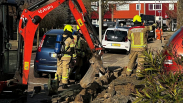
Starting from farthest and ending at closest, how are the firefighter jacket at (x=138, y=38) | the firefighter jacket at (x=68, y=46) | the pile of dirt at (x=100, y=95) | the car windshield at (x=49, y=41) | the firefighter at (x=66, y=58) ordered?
the car windshield at (x=49, y=41) < the firefighter jacket at (x=138, y=38) < the firefighter jacket at (x=68, y=46) < the firefighter at (x=66, y=58) < the pile of dirt at (x=100, y=95)

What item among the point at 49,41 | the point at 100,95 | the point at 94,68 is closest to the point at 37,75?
the point at 49,41

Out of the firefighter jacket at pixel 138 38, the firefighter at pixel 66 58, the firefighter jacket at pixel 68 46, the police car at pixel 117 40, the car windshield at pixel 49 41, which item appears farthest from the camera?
the police car at pixel 117 40

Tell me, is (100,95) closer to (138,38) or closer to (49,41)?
(138,38)

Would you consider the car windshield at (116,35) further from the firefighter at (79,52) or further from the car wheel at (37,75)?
the car wheel at (37,75)

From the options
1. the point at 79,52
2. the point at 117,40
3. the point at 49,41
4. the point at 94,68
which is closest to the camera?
the point at 94,68

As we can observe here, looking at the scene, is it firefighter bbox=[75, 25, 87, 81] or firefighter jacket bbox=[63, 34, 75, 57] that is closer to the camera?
firefighter jacket bbox=[63, 34, 75, 57]

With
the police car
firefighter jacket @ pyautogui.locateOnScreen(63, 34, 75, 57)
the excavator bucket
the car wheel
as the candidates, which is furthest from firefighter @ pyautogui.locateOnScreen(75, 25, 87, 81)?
the police car

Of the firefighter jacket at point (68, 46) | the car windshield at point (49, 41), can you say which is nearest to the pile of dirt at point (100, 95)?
the firefighter jacket at point (68, 46)

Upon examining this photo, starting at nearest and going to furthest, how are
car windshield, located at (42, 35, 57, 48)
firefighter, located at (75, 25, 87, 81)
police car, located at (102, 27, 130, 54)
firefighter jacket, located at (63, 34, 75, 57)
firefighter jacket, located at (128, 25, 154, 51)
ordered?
firefighter jacket, located at (63, 34, 75, 57), firefighter jacket, located at (128, 25, 154, 51), firefighter, located at (75, 25, 87, 81), car windshield, located at (42, 35, 57, 48), police car, located at (102, 27, 130, 54)

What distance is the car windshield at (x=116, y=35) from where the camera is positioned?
20281mm

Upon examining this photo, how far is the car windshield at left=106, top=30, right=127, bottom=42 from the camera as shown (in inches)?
798

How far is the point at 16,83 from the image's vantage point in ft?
21.7

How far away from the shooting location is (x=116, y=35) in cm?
2034

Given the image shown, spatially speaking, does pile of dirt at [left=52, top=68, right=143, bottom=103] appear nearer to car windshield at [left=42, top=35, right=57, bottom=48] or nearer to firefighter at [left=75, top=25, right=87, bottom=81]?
firefighter at [left=75, top=25, right=87, bottom=81]
